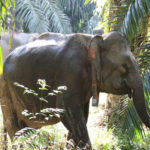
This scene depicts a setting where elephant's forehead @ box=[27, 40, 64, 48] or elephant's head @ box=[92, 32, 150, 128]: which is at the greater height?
elephant's forehead @ box=[27, 40, 64, 48]

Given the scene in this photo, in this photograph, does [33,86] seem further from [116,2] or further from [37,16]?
[37,16]

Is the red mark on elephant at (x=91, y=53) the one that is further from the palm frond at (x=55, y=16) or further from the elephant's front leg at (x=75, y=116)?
the palm frond at (x=55, y=16)

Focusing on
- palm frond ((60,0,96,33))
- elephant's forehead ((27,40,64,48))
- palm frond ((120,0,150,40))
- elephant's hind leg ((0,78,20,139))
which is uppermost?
palm frond ((60,0,96,33))

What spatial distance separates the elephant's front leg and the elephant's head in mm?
478

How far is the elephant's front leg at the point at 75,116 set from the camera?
17.2ft

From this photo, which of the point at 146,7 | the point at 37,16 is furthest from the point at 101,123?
the point at 37,16

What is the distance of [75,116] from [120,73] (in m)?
0.92

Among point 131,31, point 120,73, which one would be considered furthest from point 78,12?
point 120,73

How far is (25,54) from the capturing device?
5820 mm

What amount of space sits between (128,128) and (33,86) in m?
2.42

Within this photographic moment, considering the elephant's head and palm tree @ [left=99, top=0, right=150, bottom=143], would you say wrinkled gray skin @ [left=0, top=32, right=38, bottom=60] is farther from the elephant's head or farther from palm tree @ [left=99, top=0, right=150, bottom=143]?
the elephant's head

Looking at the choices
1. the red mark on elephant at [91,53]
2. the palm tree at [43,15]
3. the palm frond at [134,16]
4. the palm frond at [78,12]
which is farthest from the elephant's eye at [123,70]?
the palm frond at [78,12]

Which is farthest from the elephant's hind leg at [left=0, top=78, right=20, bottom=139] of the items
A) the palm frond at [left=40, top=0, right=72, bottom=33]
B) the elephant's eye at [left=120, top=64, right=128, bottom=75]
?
the palm frond at [left=40, top=0, right=72, bottom=33]

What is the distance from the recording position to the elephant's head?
5.20 meters
